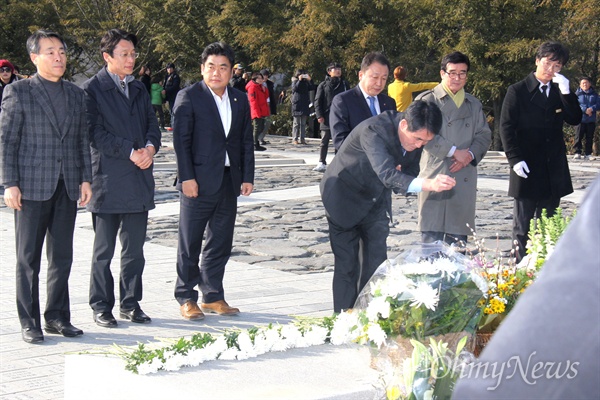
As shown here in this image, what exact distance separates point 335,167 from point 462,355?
2980mm

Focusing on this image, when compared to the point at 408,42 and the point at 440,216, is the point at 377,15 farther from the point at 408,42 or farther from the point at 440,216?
the point at 440,216

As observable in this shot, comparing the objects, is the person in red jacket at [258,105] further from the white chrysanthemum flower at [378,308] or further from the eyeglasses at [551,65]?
the white chrysanthemum flower at [378,308]

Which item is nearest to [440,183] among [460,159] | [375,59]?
[375,59]

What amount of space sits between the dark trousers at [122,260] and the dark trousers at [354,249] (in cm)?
Result: 142

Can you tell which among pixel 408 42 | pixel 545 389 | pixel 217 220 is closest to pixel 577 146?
pixel 408 42

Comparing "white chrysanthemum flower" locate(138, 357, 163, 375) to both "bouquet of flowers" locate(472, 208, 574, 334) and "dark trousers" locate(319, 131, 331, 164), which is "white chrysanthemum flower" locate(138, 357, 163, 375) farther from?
"dark trousers" locate(319, 131, 331, 164)

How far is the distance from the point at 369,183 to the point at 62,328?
2259mm

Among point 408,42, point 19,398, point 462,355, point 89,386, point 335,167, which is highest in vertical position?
point 408,42

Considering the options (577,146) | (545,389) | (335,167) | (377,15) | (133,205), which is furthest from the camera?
(377,15)

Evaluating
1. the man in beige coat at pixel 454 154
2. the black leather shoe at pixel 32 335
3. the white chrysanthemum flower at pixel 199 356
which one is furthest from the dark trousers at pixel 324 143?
the white chrysanthemum flower at pixel 199 356

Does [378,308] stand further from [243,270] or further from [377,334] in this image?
[243,270]

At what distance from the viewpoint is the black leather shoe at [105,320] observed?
6.17 meters

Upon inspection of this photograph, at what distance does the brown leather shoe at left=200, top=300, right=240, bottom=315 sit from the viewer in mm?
6570

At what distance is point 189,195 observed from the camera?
6453mm
